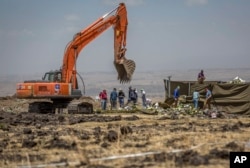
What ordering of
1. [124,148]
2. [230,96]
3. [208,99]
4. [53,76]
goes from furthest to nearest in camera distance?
[53,76] → [208,99] → [230,96] → [124,148]

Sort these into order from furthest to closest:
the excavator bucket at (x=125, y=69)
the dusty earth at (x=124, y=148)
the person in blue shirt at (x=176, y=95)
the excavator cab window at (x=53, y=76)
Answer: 1. the person in blue shirt at (x=176, y=95)
2. the excavator bucket at (x=125, y=69)
3. the excavator cab window at (x=53, y=76)
4. the dusty earth at (x=124, y=148)

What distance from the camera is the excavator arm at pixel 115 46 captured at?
32906mm

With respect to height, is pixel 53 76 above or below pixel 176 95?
above

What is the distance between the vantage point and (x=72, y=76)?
3297cm

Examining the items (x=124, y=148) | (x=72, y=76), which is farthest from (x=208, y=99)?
(x=124, y=148)

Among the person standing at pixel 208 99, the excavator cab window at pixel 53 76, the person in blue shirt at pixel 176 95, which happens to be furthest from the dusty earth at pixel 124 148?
the person in blue shirt at pixel 176 95

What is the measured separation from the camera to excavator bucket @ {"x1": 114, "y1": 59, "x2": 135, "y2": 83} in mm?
32750

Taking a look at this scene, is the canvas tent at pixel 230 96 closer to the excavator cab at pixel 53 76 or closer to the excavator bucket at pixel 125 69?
the excavator bucket at pixel 125 69

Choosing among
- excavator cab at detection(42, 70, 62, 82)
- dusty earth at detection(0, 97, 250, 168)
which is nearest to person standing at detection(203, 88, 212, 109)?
excavator cab at detection(42, 70, 62, 82)

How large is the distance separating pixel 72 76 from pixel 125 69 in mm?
3350

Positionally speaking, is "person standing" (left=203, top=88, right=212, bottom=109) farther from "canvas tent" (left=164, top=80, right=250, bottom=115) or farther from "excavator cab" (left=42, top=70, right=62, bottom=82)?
"excavator cab" (left=42, top=70, right=62, bottom=82)

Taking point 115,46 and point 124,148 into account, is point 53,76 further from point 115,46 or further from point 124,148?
point 124,148

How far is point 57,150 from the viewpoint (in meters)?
14.1

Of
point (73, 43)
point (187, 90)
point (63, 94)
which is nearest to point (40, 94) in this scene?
point (63, 94)
